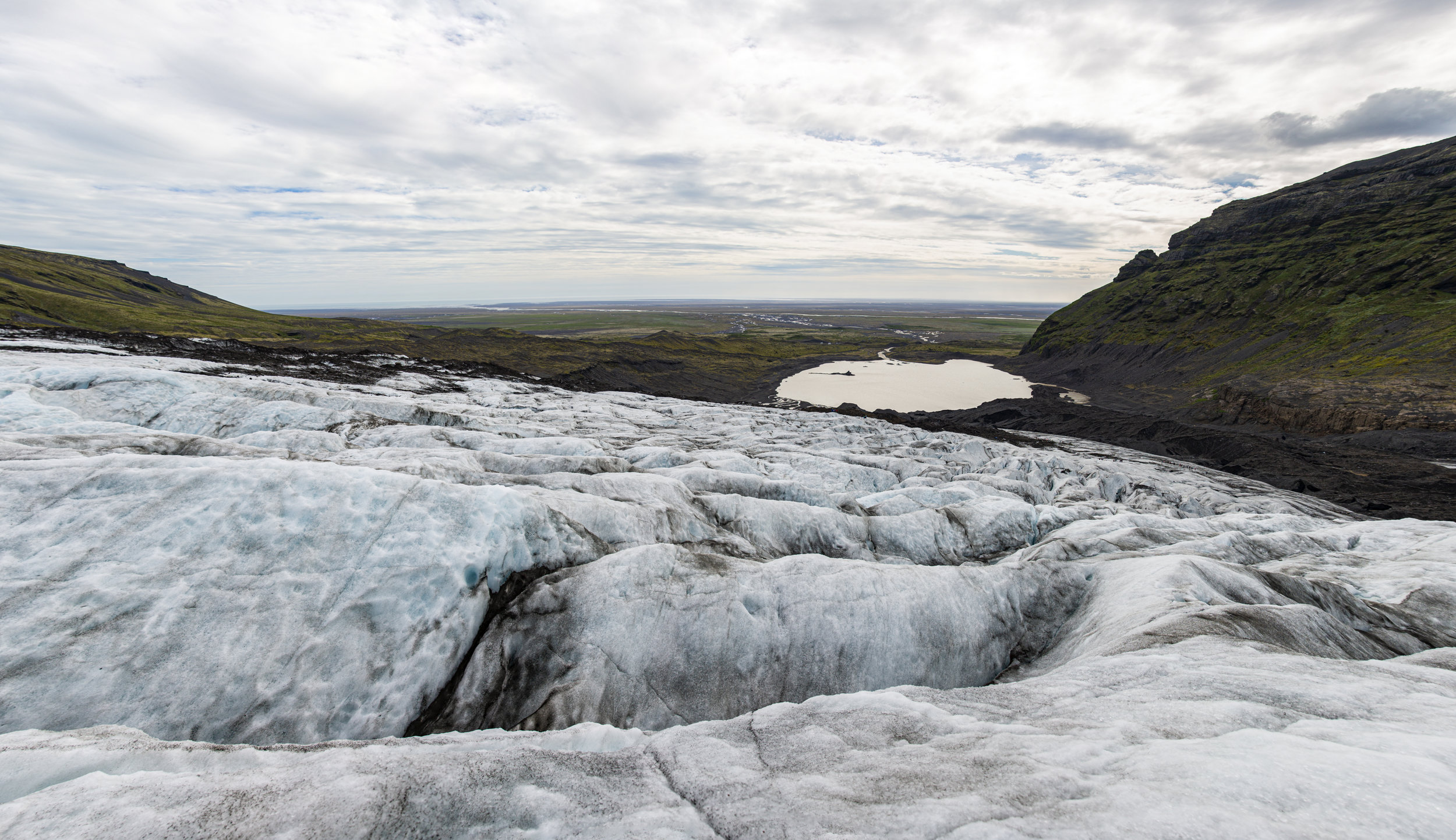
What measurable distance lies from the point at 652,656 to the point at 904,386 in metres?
98.1

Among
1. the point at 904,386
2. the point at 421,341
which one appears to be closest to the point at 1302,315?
the point at 904,386

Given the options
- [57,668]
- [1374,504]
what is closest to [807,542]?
[57,668]

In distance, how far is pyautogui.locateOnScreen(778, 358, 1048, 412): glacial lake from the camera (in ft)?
289

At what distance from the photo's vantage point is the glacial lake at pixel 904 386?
88062 millimetres

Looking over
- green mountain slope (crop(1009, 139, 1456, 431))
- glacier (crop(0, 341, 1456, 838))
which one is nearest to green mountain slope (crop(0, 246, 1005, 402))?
green mountain slope (crop(1009, 139, 1456, 431))

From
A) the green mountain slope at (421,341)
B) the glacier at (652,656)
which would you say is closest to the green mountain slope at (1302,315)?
the green mountain slope at (421,341)

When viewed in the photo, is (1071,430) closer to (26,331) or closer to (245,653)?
(245,653)

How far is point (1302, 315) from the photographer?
8500cm

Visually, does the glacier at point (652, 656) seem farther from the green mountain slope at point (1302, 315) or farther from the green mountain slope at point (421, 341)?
the green mountain slope at point (421, 341)

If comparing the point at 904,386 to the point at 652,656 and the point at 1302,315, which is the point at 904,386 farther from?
the point at 652,656

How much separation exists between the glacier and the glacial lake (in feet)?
214

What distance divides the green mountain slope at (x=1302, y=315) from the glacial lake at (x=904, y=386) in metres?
14.2

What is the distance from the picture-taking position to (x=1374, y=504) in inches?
1474

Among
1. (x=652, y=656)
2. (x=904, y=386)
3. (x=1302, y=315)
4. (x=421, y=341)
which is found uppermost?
(x=1302, y=315)
